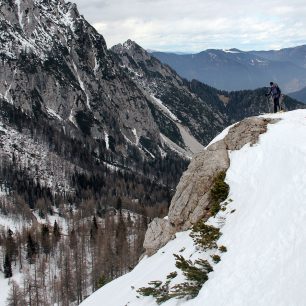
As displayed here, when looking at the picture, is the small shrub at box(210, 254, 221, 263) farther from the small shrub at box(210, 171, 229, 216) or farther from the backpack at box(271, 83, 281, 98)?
the backpack at box(271, 83, 281, 98)

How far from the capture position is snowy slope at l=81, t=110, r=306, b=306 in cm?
2825

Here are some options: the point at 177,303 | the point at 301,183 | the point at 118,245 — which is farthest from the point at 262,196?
the point at 118,245

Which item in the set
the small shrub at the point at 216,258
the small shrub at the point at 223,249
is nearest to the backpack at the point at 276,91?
the small shrub at the point at 223,249

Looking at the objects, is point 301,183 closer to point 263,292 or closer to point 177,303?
point 263,292

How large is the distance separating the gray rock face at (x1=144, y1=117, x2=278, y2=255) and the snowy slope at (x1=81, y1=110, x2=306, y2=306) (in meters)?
1.32

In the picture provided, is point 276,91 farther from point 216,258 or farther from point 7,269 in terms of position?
point 7,269

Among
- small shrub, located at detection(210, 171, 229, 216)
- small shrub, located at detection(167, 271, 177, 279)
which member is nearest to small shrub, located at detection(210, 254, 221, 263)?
small shrub, located at detection(167, 271, 177, 279)

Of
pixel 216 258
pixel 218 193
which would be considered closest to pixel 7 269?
pixel 218 193

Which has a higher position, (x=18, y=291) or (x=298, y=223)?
(x=298, y=223)

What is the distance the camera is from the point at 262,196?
122ft

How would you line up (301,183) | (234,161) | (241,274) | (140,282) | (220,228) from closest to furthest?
1. (241,274)
2. (301,183)
3. (220,228)
4. (140,282)
5. (234,161)

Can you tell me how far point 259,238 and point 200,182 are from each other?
16786 mm

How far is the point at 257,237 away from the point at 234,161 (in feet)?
46.7

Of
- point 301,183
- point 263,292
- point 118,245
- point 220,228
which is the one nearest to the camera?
point 263,292
